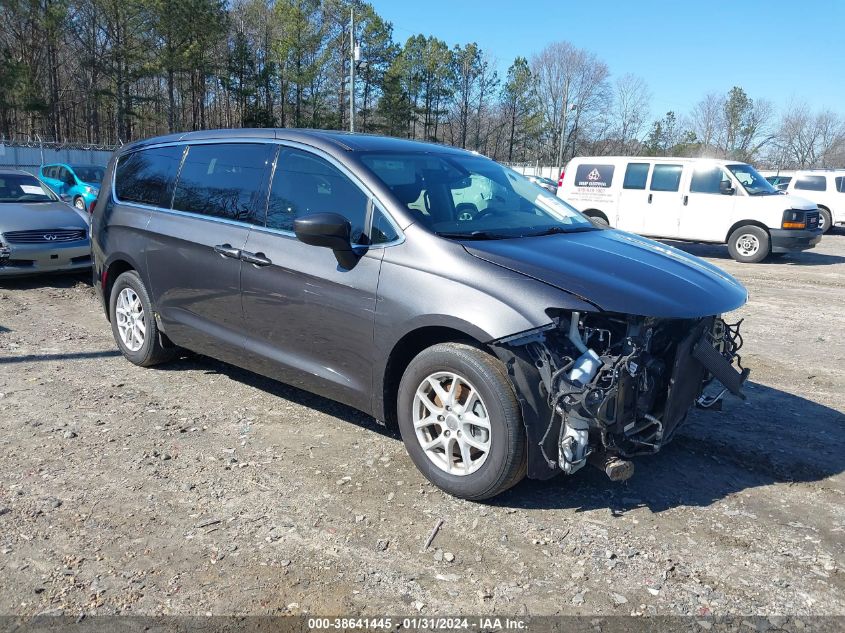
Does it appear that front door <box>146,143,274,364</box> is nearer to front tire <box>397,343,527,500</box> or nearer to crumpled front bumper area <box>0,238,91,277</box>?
front tire <box>397,343,527,500</box>

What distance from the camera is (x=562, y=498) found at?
3711 mm

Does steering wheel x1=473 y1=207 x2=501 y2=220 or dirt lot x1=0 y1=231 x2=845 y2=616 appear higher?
steering wheel x1=473 y1=207 x2=501 y2=220

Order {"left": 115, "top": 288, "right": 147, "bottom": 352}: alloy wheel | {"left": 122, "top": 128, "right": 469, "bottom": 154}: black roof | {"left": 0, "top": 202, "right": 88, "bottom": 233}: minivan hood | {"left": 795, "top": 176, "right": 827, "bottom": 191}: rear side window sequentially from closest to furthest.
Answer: {"left": 122, "top": 128, "right": 469, "bottom": 154}: black roof
{"left": 115, "top": 288, "right": 147, "bottom": 352}: alloy wheel
{"left": 0, "top": 202, "right": 88, "bottom": 233}: minivan hood
{"left": 795, "top": 176, "right": 827, "bottom": 191}: rear side window

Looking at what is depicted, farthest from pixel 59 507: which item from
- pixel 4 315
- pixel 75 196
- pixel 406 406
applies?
pixel 75 196

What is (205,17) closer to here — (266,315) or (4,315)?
(4,315)

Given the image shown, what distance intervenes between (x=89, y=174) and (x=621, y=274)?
69.7 ft

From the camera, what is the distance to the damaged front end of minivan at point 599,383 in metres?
3.26

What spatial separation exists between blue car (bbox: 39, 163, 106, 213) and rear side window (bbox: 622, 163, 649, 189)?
1484cm

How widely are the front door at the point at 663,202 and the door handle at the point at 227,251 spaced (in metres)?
11.8

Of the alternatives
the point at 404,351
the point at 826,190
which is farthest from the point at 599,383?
the point at 826,190

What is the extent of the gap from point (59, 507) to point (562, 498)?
2.63 metres

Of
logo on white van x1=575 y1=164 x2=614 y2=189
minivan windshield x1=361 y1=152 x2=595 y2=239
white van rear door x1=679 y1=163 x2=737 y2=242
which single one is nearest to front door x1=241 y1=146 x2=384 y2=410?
minivan windshield x1=361 y1=152 x2=595 y2=239

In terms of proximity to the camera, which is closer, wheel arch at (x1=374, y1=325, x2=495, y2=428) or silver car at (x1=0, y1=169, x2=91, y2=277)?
wheel arch at (x1=374, y1=325, x2=495, y2=428)

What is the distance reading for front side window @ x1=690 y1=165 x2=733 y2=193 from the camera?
14.1 m
